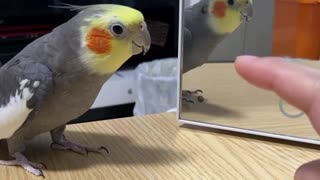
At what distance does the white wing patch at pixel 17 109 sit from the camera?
43 centimetres

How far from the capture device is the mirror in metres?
0.54

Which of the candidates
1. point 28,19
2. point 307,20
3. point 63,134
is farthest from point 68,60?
point 28,19

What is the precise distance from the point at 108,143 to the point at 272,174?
0.54ft

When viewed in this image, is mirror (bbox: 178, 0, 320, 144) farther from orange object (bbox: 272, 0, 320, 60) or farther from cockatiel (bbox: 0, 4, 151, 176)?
cockatiel (bbox: 0, 4, 151, 176)

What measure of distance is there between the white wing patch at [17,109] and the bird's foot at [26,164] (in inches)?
1.4

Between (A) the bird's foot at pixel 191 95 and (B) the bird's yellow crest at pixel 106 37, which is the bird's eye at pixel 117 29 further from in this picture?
(A) the bird's foot at pixel 191 95

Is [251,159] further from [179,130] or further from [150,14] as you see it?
[150,14]

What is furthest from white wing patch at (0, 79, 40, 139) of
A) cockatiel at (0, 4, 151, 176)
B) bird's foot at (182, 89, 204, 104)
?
bird's foot at (182, 89, 204, 104)

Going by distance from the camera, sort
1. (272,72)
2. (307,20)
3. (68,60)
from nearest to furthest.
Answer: (272,72), (68,60), (307,20)

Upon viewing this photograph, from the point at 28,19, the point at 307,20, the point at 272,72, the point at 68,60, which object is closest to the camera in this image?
the point at 272,72

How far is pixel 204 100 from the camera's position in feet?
1.82

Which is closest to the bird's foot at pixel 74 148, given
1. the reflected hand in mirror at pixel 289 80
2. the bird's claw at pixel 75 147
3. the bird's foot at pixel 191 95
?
the bird's claw at pixel 75 147

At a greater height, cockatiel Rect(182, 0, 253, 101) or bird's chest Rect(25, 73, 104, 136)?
cockatiel Rect(182, 0, 253, 101)

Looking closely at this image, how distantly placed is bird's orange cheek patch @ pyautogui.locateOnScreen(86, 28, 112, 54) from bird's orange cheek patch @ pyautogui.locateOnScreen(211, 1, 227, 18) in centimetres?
16
